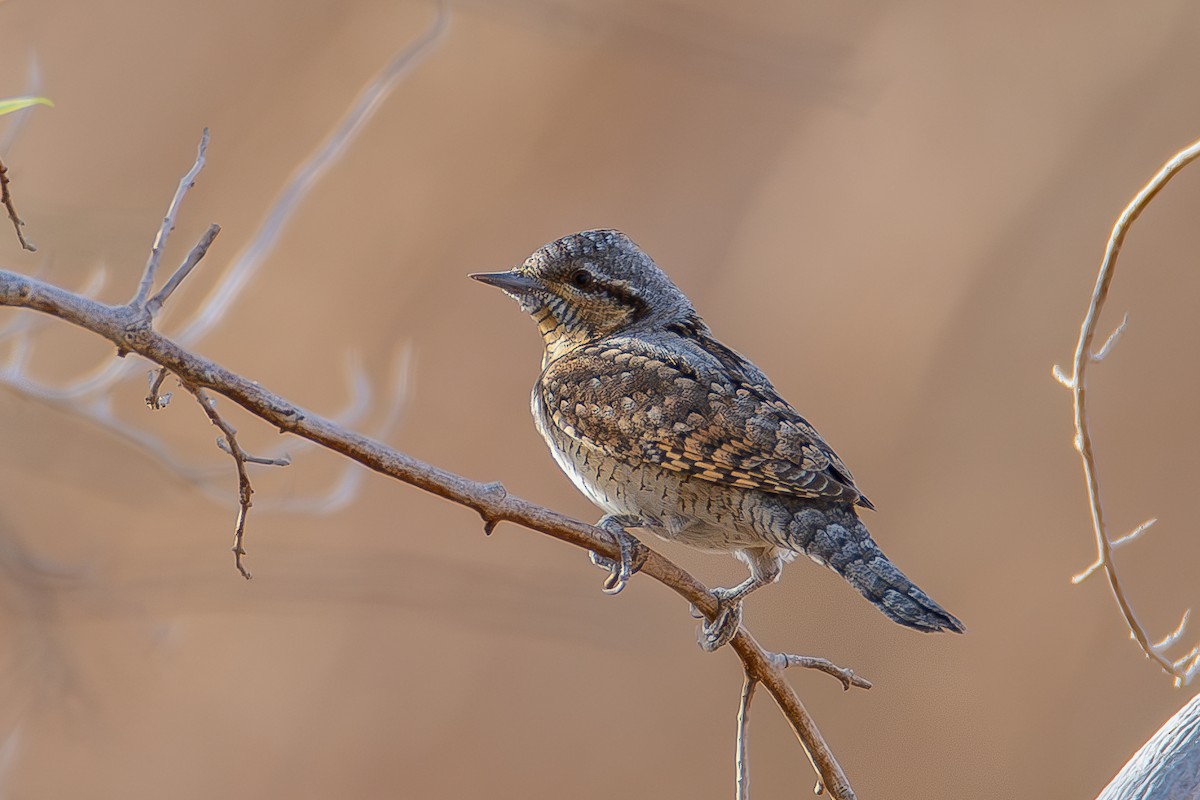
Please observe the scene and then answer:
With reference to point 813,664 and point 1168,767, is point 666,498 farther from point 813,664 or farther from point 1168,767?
point 1168,767

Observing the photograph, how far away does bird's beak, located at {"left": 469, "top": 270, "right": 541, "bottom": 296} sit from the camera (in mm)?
2799

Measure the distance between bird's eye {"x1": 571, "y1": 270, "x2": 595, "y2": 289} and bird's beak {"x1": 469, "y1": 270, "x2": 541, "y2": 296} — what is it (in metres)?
0.09

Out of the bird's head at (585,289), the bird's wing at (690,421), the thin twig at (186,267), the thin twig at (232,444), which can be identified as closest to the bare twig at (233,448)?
the thin twig at (232,444)

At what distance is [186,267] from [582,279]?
146 centimetres

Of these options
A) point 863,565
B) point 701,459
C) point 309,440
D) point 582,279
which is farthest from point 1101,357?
point 582,279

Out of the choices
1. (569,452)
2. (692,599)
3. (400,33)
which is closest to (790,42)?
(400,33)

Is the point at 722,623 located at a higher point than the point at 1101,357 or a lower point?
lower

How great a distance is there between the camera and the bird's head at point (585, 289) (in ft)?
9.49

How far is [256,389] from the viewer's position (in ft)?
5.32

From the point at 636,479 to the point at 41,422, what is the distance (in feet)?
10.7

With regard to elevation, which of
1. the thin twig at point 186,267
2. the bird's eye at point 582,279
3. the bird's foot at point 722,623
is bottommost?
the bird's foot at point 722,623

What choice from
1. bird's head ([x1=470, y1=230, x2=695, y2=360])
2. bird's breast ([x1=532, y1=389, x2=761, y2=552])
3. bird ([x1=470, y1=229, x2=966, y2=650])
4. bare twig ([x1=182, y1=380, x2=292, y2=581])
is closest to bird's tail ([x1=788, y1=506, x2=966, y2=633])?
bird ([x1=470, y1=229, x2=966, y2=650])

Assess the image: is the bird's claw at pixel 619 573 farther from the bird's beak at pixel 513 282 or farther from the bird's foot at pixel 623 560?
the bird's beak at pixel 513 282

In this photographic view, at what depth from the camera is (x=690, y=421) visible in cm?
244
